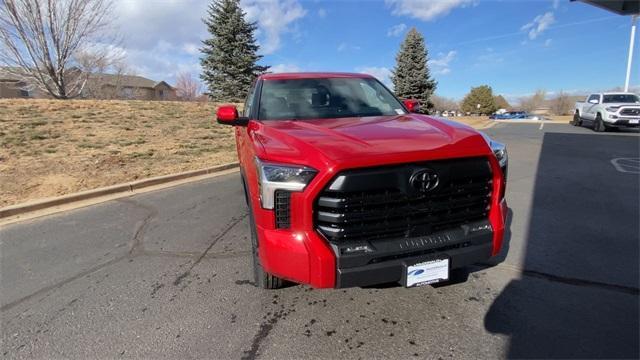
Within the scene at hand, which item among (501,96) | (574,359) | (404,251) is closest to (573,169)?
(574,359)

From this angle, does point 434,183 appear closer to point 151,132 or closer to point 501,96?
point 151,132

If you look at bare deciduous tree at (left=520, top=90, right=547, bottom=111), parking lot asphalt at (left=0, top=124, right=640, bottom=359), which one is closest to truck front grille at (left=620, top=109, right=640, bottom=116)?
parking lot asphalt at (left=0, top=124, right=640, bottom=359)

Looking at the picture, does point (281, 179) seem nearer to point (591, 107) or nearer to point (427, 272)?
point (427, 272)

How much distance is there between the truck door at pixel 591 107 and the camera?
1617cm

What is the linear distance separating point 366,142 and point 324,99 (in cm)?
149

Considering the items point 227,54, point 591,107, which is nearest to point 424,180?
point 591,107

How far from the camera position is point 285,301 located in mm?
2734

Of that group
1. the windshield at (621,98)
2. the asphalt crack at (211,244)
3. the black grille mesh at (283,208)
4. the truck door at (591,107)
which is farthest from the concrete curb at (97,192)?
the truck door at (591,107)

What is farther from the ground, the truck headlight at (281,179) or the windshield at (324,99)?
the windshield at (324,99)

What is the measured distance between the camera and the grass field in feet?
20.2

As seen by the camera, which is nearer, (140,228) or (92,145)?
(140,228)

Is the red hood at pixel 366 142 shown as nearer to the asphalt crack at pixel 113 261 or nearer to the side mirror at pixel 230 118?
the side mirror at pixel 230 118

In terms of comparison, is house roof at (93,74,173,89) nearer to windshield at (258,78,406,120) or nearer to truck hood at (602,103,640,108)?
windshield at (258,78,406,120)

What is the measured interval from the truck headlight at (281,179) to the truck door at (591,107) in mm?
19002
